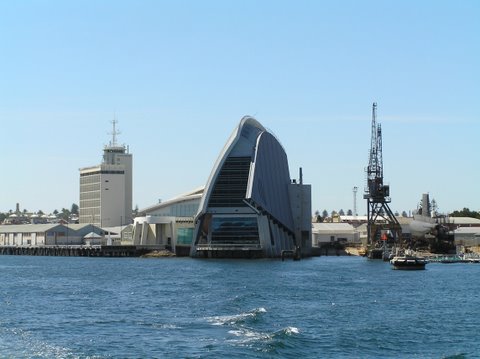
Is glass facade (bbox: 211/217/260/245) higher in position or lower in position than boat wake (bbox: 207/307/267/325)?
higher

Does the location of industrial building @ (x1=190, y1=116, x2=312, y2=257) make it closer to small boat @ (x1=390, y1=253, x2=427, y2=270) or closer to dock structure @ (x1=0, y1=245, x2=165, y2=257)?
dock structure @ (x1=0, y1=245, x2=165, y2=257)

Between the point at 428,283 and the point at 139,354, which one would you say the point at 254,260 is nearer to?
the point at 428,283

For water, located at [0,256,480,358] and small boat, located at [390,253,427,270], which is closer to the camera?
water, located at [0,256,480,358]

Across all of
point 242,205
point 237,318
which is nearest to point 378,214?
point 242,205

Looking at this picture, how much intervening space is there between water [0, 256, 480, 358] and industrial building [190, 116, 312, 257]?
4864cm

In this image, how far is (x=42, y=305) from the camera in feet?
197

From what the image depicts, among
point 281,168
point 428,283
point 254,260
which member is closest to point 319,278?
point 428,283

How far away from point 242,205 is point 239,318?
86.2 m

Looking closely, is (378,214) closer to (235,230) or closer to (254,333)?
(235,230)

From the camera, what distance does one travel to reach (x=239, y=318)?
50906 millimetres

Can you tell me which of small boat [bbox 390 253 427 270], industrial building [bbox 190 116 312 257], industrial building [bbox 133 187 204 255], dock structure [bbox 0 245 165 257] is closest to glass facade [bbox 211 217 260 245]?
industrial building [bbox 190 116 312 257]

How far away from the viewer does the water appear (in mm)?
41688

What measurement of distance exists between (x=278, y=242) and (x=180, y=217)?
24079 mm

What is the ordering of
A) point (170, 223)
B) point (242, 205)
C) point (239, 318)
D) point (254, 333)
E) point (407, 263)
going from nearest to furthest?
point (254, 333)
point (239, 318)
point (407, 263)
point (242, 205)
point (170, 223)
